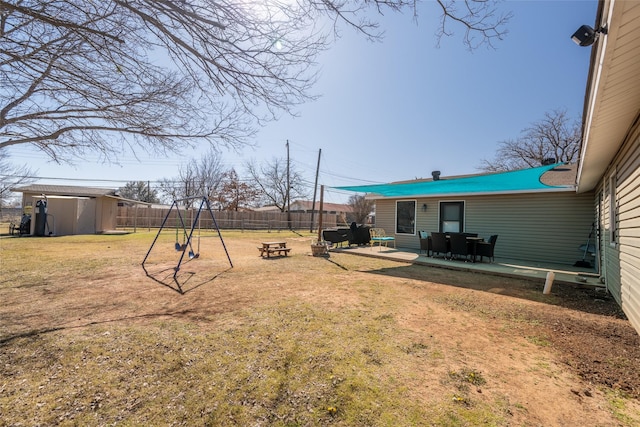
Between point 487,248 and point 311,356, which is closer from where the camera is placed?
point 311,356

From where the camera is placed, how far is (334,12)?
268 centimetres

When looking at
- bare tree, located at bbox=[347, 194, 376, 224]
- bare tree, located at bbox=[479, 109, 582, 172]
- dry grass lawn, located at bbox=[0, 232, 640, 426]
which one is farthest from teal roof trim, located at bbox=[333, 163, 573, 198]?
bare tree, located at bbox=[347, 194, 376, 224]

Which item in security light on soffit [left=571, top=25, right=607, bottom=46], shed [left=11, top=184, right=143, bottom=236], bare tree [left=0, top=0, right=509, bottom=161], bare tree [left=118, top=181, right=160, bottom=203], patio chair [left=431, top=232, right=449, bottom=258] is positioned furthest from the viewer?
bare tree [left=118, top=181, right=160, bottom=203]

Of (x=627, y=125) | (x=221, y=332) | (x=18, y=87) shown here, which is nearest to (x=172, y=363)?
(x=221, y=332)

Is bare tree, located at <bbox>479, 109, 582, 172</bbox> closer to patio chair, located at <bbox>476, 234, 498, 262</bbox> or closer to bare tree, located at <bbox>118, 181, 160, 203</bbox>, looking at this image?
patio chair, located at <bbox>476, 234, 498, 262</bbox>

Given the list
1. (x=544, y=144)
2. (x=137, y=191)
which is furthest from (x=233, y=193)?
(x=544, y=144)

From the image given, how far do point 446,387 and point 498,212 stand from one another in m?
8.01

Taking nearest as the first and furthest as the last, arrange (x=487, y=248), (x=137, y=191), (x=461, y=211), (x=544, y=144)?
(x=487, y=248) < (x=461, y=211) < (x=544, y=144) < (x=137, y=191)

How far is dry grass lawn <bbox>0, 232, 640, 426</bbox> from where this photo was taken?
183cm

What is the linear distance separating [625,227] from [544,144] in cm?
2329

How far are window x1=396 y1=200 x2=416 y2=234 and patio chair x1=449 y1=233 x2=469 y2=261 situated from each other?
272 cm

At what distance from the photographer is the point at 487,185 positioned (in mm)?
7145

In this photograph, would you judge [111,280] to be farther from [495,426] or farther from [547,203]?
[547,203]

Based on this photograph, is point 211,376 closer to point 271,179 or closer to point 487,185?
point 487,185
